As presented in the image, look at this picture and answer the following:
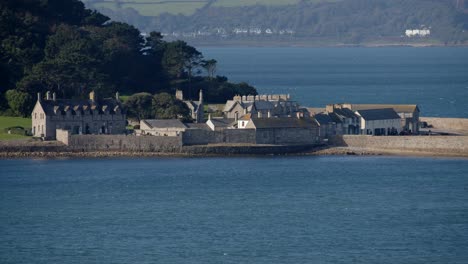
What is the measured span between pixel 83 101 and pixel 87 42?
1511 cm

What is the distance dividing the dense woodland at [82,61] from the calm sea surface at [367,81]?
12783 mm

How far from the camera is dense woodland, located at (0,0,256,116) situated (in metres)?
75.9

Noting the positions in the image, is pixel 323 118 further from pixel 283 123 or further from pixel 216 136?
pixel 216 136

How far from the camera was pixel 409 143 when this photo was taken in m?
63.7

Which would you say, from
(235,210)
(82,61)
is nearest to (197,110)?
(82,61)

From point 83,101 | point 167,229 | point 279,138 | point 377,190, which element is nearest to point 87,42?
point 83,101

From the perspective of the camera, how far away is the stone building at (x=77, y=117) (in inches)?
2613

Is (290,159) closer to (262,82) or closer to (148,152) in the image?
(148,152)

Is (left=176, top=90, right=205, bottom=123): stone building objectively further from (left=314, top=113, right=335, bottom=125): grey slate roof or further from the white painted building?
the white painted building

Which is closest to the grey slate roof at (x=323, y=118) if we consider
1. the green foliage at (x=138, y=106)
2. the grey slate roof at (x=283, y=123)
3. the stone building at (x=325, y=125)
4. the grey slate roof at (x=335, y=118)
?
the stone building at (x=325, y=125)

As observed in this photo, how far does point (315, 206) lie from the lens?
49594mm

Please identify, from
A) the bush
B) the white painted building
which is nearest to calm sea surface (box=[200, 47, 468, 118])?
the white painted building

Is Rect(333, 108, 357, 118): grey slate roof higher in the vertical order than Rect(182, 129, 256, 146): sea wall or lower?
higher

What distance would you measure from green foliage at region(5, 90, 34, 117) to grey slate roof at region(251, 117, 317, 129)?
14.4m
